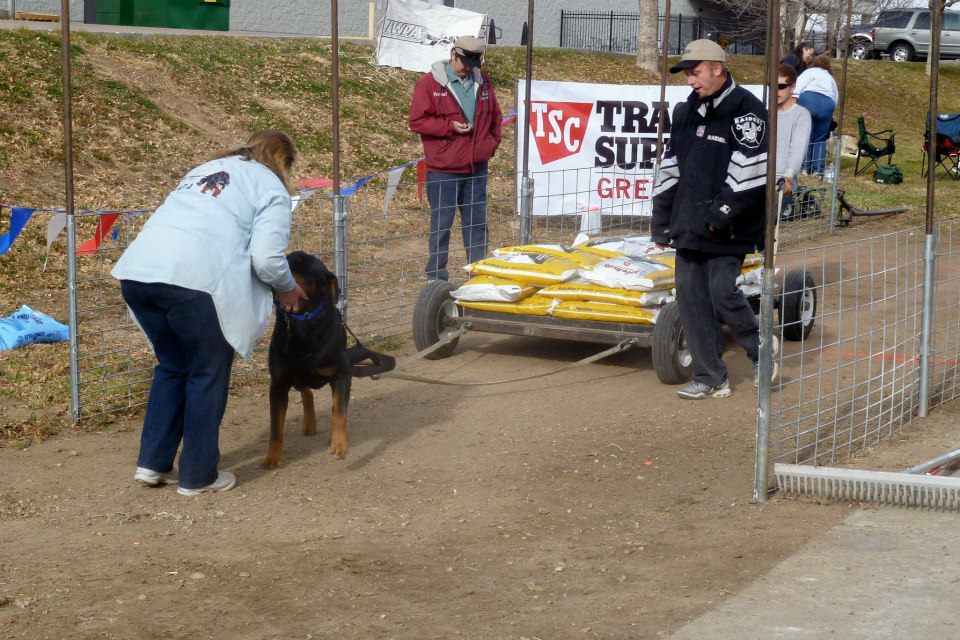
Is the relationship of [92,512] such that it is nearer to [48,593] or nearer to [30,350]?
[48,593]

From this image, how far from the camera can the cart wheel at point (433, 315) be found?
25.3ft

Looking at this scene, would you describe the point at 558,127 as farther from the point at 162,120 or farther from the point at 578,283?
the point at 162,120

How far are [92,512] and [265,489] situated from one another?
735mm

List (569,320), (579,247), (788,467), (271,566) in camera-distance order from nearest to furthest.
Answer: (271,566) < (788,467) < (569,320) < (579,247)

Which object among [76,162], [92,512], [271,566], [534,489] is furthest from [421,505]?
[76,162]

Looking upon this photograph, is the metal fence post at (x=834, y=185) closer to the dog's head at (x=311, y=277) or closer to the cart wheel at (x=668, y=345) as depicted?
the cart wheel at (x=668, y=345)

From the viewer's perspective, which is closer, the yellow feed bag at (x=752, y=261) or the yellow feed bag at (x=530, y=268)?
the yellow feed bag at (x=530, y=268)

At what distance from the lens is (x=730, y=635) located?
3.62 m

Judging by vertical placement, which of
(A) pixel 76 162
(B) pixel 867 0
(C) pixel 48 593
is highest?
(B) pixel 867 0

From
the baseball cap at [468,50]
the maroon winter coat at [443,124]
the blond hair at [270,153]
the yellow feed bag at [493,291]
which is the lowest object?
the yellow feed bag at [493,291]

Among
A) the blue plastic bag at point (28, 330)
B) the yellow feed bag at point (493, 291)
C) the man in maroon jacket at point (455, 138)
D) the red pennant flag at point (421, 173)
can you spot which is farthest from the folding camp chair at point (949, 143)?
the blue plastic bag at point (28, 330)

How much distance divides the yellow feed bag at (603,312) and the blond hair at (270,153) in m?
2.51

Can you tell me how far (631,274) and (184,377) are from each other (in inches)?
122

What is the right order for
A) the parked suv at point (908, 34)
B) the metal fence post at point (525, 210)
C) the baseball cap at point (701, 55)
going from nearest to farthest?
the baseball cap at point (701, 55)
the metal fence post at point (525, 210)
the parked suv at point (908, 34)
